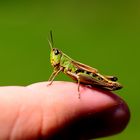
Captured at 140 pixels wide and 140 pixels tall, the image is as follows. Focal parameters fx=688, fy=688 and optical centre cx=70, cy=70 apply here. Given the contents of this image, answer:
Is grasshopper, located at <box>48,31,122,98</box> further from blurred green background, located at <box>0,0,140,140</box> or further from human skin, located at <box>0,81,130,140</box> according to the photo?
A: blurred green background, located at <box>0,0,140,140</box>

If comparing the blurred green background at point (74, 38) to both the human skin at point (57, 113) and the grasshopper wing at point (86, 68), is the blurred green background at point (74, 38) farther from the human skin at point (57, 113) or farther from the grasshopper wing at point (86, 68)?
the human skin at point (57, 113)

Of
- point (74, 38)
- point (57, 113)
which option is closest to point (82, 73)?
point (57, 113)

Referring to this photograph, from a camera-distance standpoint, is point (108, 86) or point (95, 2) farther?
point (95, 2)

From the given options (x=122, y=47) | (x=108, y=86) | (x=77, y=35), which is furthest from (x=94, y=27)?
(x=108, y=86)

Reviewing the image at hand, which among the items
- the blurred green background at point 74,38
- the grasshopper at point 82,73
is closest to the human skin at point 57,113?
the grasshopper at point 82,73

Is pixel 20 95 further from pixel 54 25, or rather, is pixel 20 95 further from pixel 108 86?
pixel 54 25

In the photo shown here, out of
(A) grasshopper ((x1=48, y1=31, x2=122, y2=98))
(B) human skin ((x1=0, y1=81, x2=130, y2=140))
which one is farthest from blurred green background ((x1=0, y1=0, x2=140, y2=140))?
(B) human skin ((x1=0, y1=81, x2=130, y2=140))

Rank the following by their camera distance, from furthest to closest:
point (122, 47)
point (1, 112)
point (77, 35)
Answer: point (77, 35) → point (122, 47) → point (1, 112)

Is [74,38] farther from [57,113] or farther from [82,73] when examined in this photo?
[57,113]
